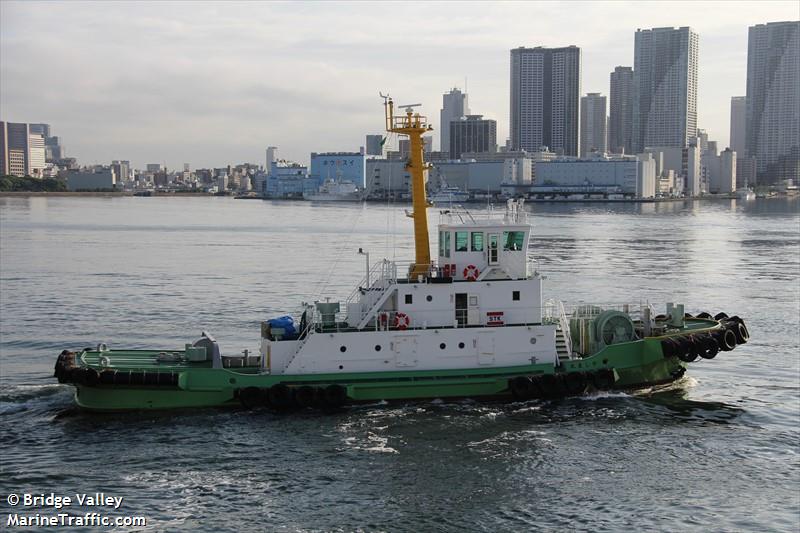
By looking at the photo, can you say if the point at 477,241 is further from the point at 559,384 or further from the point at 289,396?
the point at 289,396

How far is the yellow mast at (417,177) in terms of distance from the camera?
69.1 feet

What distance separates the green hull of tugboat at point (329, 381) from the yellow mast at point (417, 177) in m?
2.67

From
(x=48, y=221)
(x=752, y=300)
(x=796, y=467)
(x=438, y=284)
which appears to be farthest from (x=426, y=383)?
(x=48, y=221)

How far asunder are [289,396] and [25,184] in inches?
7338

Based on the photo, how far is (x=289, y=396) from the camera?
1980 centimetres

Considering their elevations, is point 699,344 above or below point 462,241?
below

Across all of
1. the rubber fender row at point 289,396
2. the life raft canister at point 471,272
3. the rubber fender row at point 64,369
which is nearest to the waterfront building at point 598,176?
the life raft canister at point 471,272

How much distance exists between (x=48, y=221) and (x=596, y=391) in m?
80.4

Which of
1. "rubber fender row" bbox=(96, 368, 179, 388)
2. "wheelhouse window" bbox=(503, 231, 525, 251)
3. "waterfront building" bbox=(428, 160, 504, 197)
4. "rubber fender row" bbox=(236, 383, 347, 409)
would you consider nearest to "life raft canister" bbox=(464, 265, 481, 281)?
"wheelhouse window" bbox=(503, 231, 525, 251)

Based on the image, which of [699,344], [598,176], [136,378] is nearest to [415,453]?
[136,378]

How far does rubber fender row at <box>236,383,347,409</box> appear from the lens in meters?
19.7

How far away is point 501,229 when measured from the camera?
21.1 m

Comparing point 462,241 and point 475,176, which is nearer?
point 462,241

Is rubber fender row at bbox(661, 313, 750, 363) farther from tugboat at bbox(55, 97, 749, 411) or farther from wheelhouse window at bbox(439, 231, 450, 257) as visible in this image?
wheelhouse window at bbox(439, 231, 450, 257)
